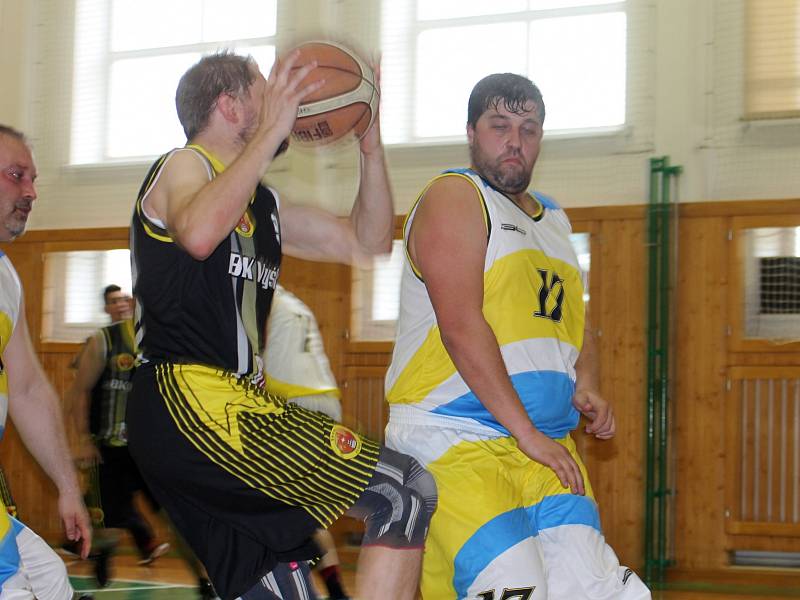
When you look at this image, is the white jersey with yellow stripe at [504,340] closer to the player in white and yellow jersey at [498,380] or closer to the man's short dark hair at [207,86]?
the player in white and yellow jersey at [498,380]

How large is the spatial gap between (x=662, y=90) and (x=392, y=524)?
25.0 ft

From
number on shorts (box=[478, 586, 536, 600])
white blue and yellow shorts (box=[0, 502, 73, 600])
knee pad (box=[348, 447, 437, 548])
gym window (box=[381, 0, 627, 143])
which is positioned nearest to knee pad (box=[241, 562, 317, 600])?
knee pad (box=[348, 447, 437, 548])

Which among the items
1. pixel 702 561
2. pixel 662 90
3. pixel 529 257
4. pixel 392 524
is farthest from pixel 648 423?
pixel 392 524

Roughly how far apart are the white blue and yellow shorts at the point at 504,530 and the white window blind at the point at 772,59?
6.91 m

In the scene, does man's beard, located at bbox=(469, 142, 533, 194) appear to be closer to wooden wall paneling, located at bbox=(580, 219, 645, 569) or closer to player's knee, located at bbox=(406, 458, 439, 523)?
player's knee, located at bbox=(406, 458, 439, 523)

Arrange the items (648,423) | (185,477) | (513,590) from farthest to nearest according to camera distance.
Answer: (648,423), (513,590), (185,477)

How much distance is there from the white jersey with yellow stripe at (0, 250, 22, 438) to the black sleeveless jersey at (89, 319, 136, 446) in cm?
410

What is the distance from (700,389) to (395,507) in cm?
710

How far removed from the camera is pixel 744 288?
30.7ft

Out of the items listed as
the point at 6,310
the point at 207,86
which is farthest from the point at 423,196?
the point at 6,310

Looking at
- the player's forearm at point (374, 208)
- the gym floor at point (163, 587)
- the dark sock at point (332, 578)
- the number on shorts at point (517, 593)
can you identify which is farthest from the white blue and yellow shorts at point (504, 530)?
the gym floor at point (163, 587)

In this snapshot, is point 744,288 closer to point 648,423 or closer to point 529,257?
point 648,423

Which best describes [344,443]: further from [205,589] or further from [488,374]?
[205,589]

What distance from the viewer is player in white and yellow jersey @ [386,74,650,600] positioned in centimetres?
307
